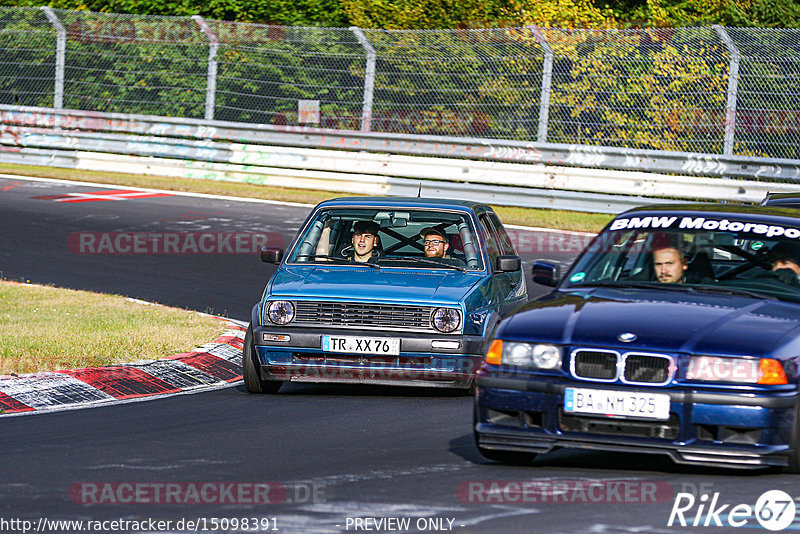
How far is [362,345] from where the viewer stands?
9547 millimetres

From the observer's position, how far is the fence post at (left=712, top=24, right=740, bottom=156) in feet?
66.9

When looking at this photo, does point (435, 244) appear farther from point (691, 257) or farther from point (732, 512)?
point (732, 512)

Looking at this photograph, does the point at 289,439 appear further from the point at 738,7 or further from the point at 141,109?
the point at 738,7

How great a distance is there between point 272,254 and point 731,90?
1166 cm

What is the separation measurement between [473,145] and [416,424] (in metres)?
14.3

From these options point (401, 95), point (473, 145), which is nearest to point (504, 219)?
point (473, 145)

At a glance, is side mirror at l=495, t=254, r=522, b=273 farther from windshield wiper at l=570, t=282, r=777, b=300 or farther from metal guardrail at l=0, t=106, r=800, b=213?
metal guardrail at l=0, t=106, r=800, b=213

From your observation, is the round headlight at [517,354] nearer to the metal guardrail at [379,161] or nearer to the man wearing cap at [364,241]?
the man wearing cap at [364,241]

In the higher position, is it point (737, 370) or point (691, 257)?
point (691, 257)

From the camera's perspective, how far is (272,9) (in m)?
30.3

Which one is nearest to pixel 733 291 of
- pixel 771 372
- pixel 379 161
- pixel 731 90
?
pixel 771 372

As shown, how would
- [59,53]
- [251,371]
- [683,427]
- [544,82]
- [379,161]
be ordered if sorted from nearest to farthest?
1. [683,427]
2. [251,371]
3. [544,82]
4. [379,161]
5. [59,53]

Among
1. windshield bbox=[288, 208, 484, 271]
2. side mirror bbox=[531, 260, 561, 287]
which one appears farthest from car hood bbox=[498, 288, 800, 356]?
windshield bbox=[288, 208, 484, 271]

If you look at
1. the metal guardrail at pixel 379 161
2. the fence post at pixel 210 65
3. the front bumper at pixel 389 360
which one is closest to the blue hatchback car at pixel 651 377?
the front bumper at pixel 389 360
